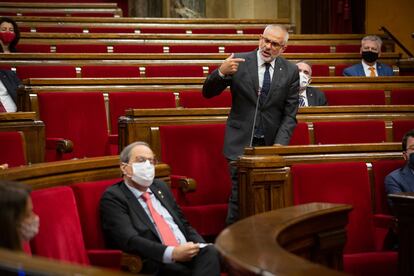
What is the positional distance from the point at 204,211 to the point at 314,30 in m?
4.91

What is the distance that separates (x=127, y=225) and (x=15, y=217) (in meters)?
0.85

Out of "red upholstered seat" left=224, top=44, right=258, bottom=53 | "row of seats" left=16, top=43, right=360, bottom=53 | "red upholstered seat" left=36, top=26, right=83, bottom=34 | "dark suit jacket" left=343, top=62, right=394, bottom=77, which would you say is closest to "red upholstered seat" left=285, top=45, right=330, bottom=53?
"row of seats" left=16, top=43, right=360, bottom=53

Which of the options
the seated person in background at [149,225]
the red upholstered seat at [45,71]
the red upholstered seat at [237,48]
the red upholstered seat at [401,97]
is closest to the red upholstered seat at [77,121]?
the red upholstered seat at [45,71]

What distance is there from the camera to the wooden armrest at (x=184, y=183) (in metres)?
3.20

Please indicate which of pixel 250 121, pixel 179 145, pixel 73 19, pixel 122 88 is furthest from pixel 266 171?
pixel 73 19

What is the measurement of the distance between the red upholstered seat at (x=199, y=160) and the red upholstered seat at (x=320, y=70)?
180 centimetres

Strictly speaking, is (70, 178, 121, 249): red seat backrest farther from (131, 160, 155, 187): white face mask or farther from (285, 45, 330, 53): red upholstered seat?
(285, 45, 330, 53): red upholstered seat

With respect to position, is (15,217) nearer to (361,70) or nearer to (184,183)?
(184,183)

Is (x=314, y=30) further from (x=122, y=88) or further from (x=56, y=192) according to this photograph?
(x=56, y=192)

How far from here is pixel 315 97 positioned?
420 cm

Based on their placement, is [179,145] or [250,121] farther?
[179,145]

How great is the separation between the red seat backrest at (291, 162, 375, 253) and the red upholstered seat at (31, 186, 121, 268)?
0.79 m

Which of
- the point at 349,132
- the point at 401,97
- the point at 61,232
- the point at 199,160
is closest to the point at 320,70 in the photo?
the point at 401,97

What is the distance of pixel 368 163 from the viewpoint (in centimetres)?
327
